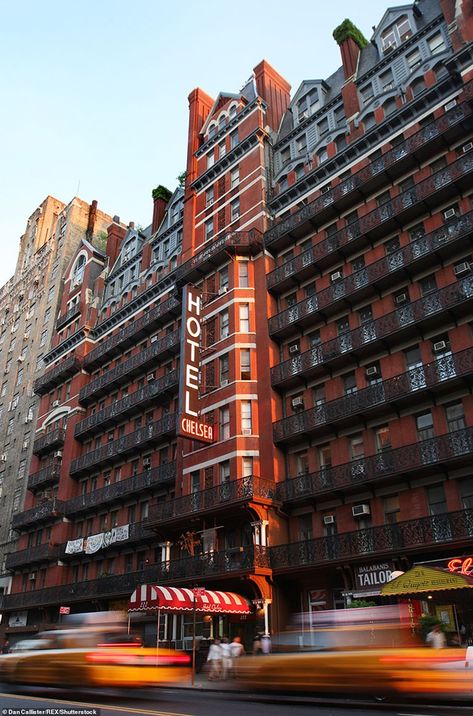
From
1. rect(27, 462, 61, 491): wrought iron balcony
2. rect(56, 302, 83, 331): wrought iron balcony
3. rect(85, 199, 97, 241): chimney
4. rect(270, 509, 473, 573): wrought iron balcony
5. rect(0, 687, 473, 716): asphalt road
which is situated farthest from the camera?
rect(85, 199, 97, 241): chimney

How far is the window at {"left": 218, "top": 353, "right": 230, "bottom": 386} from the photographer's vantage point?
3256 cm

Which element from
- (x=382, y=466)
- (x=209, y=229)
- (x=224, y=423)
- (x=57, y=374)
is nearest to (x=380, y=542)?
(x=382, y=466)

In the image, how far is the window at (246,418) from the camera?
3030cm

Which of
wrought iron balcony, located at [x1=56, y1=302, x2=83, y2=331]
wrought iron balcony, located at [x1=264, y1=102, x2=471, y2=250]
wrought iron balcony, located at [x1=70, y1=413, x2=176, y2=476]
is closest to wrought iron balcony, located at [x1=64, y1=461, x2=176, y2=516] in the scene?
wrought iron balcony, located at [x1=70, y1=413, x2=176, y2=476]

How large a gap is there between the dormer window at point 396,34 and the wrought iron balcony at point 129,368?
21.7m

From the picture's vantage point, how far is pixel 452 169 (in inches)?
1072

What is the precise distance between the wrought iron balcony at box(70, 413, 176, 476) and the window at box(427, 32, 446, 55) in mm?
25374

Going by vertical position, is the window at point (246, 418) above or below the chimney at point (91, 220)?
below

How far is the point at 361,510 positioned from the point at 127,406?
65.3 feet

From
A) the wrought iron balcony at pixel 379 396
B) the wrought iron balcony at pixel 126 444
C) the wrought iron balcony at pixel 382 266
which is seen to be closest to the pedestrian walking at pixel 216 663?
the wrought iron balcony at pixel 379 396

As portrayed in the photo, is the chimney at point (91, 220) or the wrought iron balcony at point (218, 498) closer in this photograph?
the wrought iron balcony at point (218, 498)

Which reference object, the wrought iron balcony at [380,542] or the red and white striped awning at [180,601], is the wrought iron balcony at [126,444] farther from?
the red and white striped awning at [180,601]

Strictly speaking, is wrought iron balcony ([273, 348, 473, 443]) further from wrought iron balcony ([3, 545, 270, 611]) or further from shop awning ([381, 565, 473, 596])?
shop awning ([381, 565, 473, 596])

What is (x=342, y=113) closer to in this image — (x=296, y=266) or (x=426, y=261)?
(x=296, y=266)
